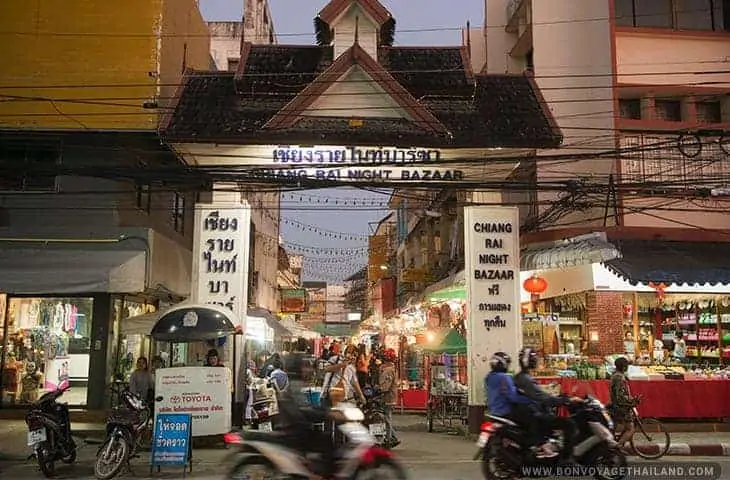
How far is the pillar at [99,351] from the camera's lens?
1720 cm

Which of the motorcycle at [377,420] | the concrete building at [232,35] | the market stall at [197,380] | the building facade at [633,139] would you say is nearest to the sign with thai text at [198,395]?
the market stall at [197,380]

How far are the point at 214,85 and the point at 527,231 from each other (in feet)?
32.0

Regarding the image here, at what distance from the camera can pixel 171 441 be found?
1107 centimetres

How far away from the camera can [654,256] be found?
56.1ft

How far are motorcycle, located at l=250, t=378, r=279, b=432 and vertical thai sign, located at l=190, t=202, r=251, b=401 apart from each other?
831 mm

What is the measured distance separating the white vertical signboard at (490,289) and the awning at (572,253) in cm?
189

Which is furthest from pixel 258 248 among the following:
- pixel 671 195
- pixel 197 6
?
pixel 671 195

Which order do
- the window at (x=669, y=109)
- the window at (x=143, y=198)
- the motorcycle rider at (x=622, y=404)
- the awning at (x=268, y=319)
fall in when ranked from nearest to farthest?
the motorcycle rider at (x=622, y=404) → the window at (x=143, y=198) → the awning at (x=268, y=319) → the window at (x=669, y=109)

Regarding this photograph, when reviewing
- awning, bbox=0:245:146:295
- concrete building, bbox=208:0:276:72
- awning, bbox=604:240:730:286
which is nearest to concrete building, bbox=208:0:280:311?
concrete building, bbox=208:0:276:72

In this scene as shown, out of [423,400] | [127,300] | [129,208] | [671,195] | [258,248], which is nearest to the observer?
[671,195]

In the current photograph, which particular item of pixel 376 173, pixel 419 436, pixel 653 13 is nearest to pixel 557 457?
pixel 419 436

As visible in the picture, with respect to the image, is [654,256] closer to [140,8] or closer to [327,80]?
[327,80]

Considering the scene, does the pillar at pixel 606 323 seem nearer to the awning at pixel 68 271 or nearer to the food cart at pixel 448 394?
the food cart at pixel 448 394

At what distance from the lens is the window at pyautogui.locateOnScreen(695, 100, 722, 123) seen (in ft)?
65.7
